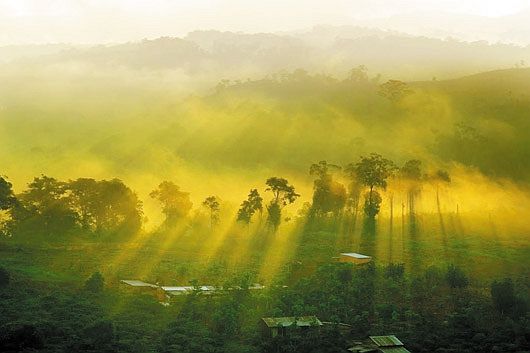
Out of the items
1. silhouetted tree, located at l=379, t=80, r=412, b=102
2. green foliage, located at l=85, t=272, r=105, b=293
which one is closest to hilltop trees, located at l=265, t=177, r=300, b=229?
green foliage, located at l=85, t=272, r=105, b=293

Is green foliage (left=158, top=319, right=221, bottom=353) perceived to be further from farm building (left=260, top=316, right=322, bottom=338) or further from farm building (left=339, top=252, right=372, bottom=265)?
farm building (left=339, top=252, right=372, bottom=265)

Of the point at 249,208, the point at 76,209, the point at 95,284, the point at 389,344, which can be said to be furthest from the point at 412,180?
the point at 95,284

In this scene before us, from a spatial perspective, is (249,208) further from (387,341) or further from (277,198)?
(387,341)

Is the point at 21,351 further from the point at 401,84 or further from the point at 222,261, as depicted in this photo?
the point at 401,84

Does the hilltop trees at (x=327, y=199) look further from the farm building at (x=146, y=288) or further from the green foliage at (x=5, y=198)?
the green foliage at (x=5, y=198)

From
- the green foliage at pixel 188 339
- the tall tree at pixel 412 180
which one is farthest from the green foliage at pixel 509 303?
the tall tree at pixel 412 180

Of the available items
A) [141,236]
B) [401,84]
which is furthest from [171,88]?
[141,236]

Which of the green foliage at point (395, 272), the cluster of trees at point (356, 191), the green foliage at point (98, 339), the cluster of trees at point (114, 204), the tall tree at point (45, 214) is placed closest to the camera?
the green foliage at point (98, 339)
